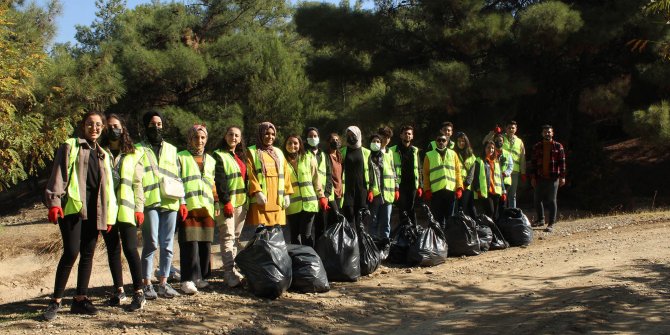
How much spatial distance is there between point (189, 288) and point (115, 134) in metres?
1.64

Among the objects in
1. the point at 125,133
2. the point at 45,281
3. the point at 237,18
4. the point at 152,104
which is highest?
the point at 237,18

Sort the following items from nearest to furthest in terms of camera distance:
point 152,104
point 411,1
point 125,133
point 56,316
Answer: point 56,316
point 125,133
point 411,1
point 152,104

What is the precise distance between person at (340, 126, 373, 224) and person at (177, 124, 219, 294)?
243cm

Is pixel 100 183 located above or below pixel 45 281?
above

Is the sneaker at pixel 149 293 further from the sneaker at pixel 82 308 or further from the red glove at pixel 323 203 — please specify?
the red glove at pixel 323 203

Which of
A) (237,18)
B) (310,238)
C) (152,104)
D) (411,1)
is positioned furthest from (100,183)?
(237,18)

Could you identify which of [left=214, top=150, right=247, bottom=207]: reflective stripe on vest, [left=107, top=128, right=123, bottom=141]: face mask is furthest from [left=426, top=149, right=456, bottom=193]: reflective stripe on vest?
[left=107, top=128, right=123, bottom=141]: face mask

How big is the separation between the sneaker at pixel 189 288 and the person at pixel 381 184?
321cm

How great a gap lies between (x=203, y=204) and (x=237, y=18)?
2022cm

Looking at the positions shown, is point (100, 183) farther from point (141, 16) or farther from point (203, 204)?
point (141, 16)

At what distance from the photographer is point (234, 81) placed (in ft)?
77.5

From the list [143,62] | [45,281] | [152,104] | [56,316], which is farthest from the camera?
[152,104]

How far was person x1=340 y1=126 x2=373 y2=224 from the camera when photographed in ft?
29.9

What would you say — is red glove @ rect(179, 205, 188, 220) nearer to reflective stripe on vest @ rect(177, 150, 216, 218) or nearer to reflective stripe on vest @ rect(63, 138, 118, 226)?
reflective stripe on vest @ rect(177, 150, 216, 218)
